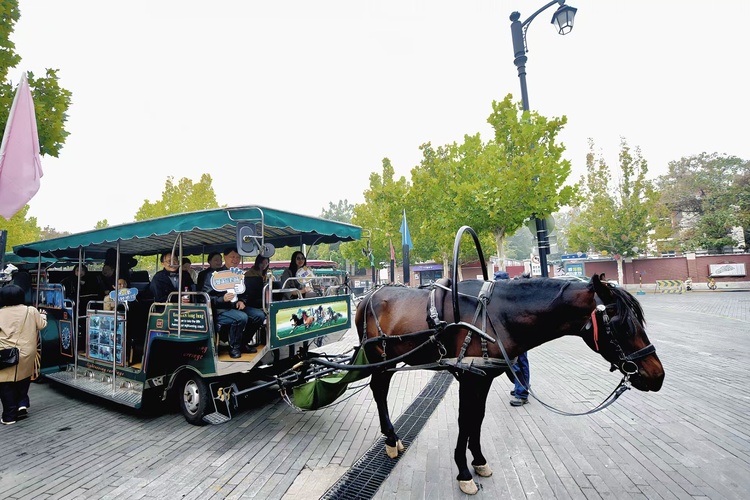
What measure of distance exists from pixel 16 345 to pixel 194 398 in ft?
8.61

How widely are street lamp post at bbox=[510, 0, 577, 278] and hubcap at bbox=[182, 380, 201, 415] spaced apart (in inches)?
236

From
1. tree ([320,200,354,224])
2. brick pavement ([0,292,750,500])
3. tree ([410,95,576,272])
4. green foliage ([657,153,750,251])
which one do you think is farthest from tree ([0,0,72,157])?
tree ([320,200,354,224])

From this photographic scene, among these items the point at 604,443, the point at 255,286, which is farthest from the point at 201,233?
the point at 604,443

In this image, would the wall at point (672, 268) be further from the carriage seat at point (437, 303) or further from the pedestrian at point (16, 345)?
the pedestrian at point (16, 345)

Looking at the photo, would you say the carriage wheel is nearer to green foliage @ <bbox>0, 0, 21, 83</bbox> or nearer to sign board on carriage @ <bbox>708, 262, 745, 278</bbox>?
green foliage @ <bbox>0, 0, 21, 83</bbox>

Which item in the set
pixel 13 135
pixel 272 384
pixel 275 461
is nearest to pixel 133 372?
pixel 272 384

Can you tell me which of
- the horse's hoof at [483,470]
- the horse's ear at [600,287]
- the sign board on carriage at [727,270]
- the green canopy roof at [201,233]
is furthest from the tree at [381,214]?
the sign board on carriage at [727,270]

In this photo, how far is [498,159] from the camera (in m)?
12.3

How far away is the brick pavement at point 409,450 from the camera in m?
3.23

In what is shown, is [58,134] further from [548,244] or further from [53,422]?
[548,244]

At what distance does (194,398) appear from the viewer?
15.9 ft

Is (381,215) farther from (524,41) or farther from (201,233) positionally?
(201,233)

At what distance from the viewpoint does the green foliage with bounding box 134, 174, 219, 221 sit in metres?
26.3

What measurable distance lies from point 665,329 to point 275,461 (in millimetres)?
12209
